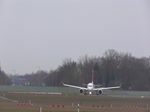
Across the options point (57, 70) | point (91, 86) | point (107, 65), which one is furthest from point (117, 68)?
point (91, 86)

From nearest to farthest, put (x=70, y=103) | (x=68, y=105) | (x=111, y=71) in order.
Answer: (x=68, y=105), (x=70, y=103), (x=111, y=71)

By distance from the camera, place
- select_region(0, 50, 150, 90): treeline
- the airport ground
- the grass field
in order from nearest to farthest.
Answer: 1. the grass field
2. the airport ground
3. select_region(0, 50, 150, 90): treeline

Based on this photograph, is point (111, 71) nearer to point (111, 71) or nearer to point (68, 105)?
point (111, 71)

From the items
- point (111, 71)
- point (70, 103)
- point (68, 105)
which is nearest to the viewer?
point (68, 105)

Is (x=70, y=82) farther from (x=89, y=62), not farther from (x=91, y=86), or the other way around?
(x=91, y=86)

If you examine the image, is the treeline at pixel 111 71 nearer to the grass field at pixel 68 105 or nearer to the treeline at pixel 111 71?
the treeline at pixel 111 71

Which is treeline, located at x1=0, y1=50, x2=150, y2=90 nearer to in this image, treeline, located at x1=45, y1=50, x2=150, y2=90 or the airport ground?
treeline, located at x1=45, y1=50, x2=150, y2=90

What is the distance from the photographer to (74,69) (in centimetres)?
16538

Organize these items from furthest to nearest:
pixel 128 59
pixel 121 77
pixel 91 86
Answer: pixel 128 59 < pixel 121 77 < pixel 91 86

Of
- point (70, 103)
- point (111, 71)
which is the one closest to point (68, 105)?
point (70, 103)

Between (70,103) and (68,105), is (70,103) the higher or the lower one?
the higher one

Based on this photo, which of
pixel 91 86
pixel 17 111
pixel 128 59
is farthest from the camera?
pixel 128 59

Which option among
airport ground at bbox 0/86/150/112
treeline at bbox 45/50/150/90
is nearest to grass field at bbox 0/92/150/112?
airport ground at bbox 0/86/150/112

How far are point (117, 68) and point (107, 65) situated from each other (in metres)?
4.02
